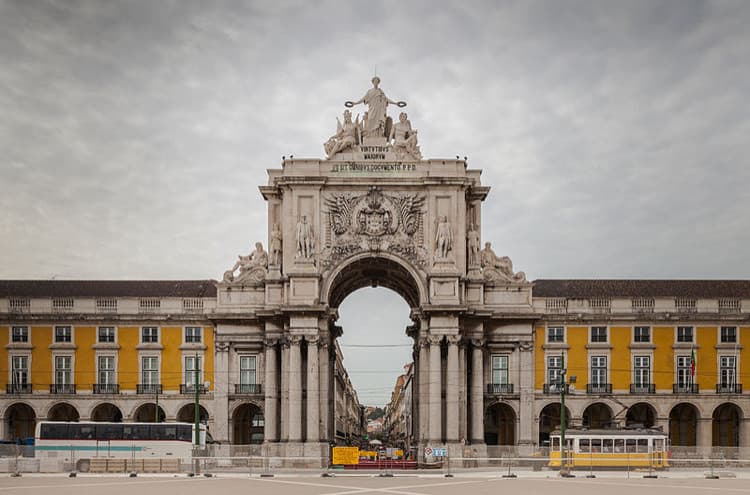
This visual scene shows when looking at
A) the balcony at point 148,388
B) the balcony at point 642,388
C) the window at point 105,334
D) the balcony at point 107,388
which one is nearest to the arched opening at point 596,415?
the balcony at point 642,388

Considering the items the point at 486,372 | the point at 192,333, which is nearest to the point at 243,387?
the point at 192,333

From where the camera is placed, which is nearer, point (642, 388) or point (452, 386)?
point (452, 386)

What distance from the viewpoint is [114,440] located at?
219 feet

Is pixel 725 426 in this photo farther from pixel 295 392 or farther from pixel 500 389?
pixel 295 392

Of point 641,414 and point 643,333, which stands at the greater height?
Result: point 643,333

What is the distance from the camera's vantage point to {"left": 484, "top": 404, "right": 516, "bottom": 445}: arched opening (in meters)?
78.8

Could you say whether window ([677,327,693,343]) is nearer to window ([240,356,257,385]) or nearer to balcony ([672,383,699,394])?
balcony ([672,383,699,394])

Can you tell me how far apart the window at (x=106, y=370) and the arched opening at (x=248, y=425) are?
10.0 meters

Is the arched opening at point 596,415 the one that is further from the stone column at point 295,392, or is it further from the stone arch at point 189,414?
the stone arch at point 189,414

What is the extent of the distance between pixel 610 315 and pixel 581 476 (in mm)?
22528

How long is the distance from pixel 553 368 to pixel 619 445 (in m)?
12.6

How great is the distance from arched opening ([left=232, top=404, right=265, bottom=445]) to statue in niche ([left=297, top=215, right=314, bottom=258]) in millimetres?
13673

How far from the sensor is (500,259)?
254 ft

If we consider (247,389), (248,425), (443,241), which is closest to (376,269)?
(443,241)
